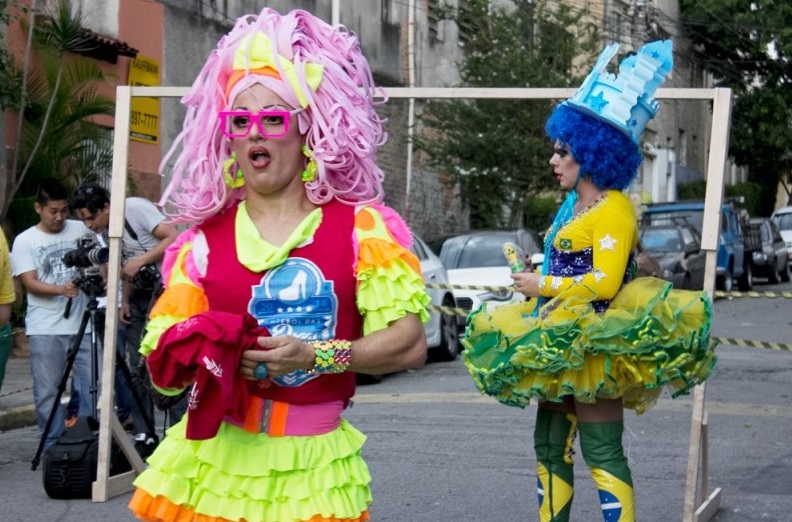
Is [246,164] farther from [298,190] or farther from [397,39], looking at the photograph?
[397,39]

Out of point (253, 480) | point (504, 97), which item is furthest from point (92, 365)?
point (253, 480)

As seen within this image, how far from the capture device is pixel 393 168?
2847cm

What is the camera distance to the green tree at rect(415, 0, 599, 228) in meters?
26.2

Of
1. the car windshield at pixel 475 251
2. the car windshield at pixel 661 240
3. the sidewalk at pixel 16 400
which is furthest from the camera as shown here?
the car windshield at pixel 661 240

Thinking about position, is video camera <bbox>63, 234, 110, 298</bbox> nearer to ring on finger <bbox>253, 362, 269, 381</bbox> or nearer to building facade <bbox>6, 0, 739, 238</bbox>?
building facade <bbox>6, 0, 739, 238</bbox>

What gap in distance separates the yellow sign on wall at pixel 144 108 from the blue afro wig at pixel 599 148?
46.5ft

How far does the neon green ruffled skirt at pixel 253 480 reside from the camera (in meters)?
3.54

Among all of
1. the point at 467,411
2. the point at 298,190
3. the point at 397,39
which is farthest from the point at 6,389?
the point at 397,39

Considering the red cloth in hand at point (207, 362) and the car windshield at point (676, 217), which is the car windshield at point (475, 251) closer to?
the car windshield at point (676, 217)

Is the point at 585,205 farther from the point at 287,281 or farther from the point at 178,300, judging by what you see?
the point at 178,300

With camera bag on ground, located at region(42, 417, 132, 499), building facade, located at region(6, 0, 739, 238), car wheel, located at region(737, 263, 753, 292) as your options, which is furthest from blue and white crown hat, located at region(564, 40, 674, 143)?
car wheel, located at region(737, 263, 753, 292)

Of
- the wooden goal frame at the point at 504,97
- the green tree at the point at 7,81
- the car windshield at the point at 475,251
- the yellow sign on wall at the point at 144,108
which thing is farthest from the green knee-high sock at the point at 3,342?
the yellow sign on wall at the point at 144,108

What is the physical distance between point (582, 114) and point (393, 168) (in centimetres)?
2287

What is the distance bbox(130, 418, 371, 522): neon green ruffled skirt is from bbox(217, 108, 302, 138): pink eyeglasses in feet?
2.45
